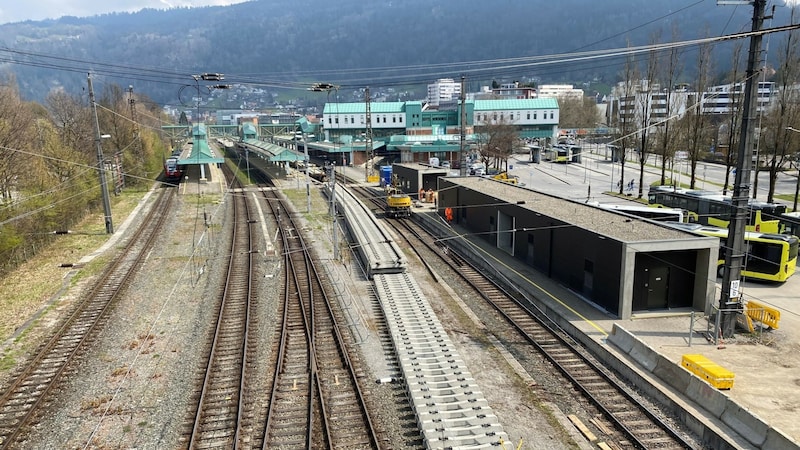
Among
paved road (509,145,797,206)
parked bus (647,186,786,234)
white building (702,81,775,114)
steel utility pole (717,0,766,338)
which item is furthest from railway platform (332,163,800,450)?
paved road (509,145,797,206)

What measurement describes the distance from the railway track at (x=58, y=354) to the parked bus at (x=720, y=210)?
25639 millimetres

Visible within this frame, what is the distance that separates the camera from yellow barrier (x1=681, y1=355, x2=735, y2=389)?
11.8 meters

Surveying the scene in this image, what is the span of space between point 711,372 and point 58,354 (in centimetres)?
1706

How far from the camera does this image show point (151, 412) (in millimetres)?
11547

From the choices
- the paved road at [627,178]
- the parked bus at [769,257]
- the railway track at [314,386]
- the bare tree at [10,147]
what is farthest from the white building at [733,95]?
the bare tree at [10,147]

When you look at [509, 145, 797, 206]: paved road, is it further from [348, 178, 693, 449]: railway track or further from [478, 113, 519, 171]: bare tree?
[348, 178, 693, 449]: railway track

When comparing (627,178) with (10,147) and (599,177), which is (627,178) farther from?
(10,147)

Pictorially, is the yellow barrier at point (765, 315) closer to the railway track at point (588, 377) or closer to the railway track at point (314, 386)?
the railway track at point (588, 377)

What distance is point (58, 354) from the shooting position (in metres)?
14.7

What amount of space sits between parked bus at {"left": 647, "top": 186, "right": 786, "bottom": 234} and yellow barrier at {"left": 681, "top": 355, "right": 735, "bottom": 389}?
13.9m

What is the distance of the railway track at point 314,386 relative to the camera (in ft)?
34.5

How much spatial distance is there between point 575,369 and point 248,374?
8478 mm

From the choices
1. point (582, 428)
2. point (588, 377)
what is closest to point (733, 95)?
point (588, 377)

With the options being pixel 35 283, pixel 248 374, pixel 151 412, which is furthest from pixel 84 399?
pixel 35 283
